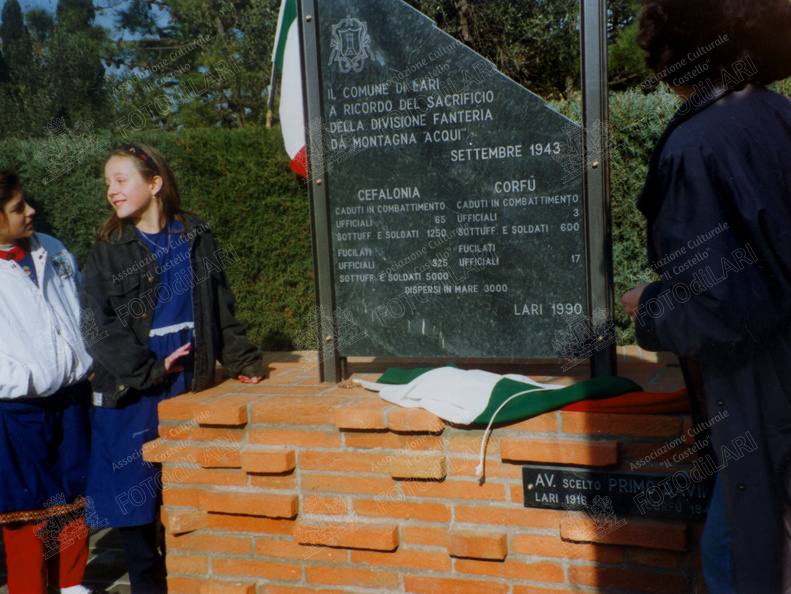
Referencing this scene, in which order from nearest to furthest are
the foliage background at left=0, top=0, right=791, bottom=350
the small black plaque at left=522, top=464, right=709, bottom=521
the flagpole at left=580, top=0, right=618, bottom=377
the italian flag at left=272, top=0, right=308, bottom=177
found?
the small black plaque at left=522, top=464, right=709, bottom=521 < the flagpole at left=580, top=0, right=618, bottom=377 < the italian flag at left=272, top=0, right=308, bottom=177 < the foliage background at left=0, top=0, right=791, bottom=350

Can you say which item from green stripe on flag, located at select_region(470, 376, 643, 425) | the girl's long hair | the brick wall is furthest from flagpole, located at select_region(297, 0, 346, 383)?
green stripe on flag, located at select_region(470, 376, 643, 425)

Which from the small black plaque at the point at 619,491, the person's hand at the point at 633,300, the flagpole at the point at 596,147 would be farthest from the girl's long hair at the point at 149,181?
the person's hand at the point at 633,300

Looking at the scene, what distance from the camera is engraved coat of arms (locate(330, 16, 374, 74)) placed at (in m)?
2.80

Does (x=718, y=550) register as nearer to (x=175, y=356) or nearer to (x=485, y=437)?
(x=485, y=437)

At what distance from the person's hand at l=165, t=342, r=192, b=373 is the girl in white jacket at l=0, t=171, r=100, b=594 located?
49 centimetres

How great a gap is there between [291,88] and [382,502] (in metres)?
2.88

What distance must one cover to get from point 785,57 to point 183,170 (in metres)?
5.81

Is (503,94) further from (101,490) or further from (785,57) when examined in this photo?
(101,490)

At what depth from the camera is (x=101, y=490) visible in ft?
9.42

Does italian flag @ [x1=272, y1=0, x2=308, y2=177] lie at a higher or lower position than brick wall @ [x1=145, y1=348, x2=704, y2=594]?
higher

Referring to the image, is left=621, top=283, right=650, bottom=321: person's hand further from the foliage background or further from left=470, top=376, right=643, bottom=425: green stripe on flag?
the foliage background

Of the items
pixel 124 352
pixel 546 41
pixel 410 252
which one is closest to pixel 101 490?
pixel 124 352

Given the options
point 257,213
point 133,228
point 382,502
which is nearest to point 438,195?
point 382,502

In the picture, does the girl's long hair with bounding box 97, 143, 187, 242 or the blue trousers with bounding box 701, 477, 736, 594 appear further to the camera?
the girl's long hair with bounding box 97, 143, 187, 242
